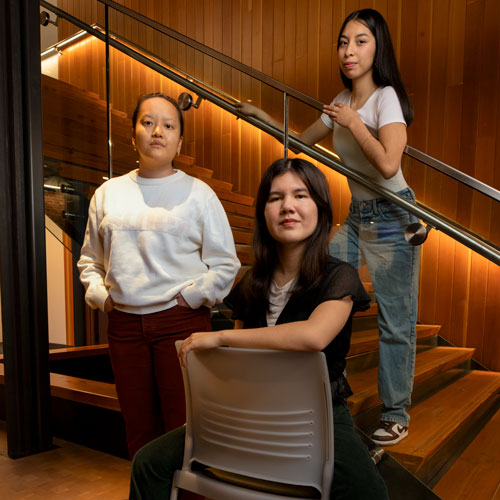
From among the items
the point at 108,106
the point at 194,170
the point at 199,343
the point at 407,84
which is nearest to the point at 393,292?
the point at 199,343

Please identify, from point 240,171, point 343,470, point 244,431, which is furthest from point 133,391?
point 240,171

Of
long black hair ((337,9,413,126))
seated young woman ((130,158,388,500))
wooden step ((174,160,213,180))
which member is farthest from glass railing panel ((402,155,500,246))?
wooden step ((174,160,213,180))

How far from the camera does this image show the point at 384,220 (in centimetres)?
145

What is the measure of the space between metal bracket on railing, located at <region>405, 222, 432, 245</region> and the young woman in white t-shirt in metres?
0.02

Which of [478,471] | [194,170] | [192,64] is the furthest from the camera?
[192,64]

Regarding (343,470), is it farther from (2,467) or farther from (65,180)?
(65,180)

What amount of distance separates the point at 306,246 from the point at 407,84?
3.07 metres

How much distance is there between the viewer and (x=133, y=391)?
59.1 inches

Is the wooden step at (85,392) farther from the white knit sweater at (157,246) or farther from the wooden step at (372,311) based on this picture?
the wooden step at (372,311)

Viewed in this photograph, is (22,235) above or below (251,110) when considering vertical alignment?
below

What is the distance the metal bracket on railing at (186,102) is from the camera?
2353 millimetres

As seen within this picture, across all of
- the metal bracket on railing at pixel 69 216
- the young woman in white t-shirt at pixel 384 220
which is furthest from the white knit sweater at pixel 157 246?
the metal bracket on railing at pixel 69 216

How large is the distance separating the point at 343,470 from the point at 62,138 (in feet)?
7.21

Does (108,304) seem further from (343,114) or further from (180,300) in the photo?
(343,114)
